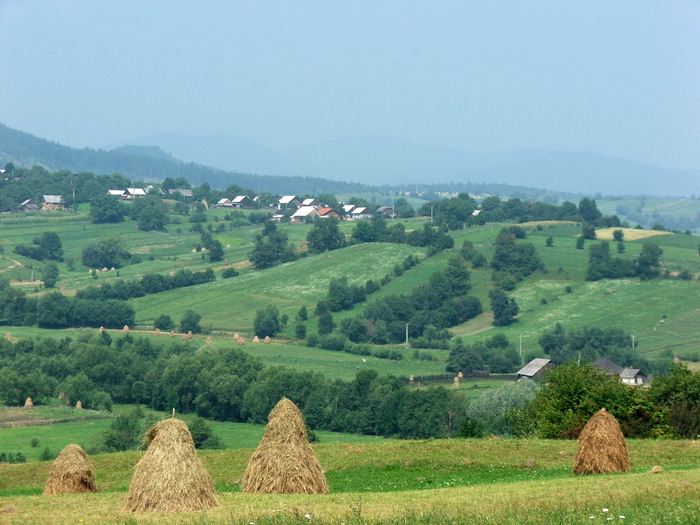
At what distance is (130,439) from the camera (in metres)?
59.3

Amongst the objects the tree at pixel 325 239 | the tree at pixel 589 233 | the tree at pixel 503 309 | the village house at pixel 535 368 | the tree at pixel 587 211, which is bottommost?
the village house at pixel 535 368

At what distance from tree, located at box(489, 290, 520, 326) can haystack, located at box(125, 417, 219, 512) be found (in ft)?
341

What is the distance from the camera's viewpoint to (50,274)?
152000 millimetres

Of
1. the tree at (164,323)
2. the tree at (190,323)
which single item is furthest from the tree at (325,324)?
the tree at (164,323)

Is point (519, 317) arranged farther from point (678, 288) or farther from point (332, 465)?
point (332, 465)

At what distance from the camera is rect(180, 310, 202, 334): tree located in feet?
395

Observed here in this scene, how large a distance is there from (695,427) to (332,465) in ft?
55.2

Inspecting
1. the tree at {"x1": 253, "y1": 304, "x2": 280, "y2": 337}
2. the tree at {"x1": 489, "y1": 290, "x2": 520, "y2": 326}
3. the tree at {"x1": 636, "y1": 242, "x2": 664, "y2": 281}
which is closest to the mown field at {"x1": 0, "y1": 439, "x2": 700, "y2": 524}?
Answer: the tree at {"x1": 253, "y1": 304, "x2": 280, "y2": 337}

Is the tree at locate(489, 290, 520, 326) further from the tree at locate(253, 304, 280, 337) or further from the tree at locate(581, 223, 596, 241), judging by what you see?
the tree at locate(581, 223, 596, 241)

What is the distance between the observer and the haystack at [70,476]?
27.2 m

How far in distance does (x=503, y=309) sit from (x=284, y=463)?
102707mm

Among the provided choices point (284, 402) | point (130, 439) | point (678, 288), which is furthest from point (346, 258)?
point (284, 402)

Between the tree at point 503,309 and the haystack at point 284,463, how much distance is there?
101 metres

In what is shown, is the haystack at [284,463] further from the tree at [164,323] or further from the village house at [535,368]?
the tree at [164,323]
